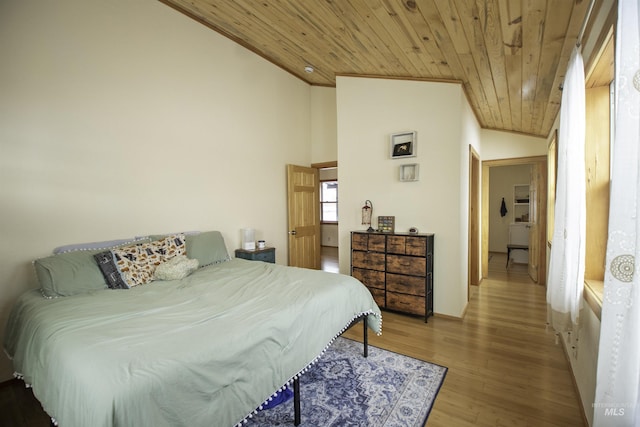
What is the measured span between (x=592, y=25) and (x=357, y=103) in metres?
2.54

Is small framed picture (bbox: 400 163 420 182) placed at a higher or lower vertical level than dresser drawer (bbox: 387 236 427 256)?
higher

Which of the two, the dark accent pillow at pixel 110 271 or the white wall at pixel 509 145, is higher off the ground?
the white wall at pixel 509 145

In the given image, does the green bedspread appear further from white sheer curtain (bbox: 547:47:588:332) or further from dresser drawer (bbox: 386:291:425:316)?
white sheer curtain (bbox: 547:47:588:332)

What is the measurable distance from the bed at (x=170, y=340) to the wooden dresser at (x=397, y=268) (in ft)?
3.37

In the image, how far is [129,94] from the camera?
294 centimetres

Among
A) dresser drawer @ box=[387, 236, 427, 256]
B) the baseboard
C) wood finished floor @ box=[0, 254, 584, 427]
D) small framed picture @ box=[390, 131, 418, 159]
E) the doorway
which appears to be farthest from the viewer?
the doorway

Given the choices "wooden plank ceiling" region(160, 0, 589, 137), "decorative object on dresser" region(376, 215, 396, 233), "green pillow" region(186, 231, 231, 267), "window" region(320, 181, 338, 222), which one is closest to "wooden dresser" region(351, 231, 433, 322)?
"decorative object on dresser" region(376, 215, 396, 233)

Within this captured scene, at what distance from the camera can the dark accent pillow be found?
2.32 metres

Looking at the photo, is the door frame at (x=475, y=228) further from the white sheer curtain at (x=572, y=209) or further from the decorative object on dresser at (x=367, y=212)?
→ the white sheer curtain at (x=572, y=209)

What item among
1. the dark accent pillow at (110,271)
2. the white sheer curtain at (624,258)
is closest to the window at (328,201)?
the dark accent pillow at (110,271)

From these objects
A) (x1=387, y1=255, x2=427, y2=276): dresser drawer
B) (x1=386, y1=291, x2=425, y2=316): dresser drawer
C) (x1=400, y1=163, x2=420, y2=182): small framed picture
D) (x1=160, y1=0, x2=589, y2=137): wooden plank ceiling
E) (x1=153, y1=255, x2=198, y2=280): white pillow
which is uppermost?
(x1=160, y1=0, x2=589, y2=137): wooden plank ceiling

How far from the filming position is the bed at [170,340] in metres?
1.12

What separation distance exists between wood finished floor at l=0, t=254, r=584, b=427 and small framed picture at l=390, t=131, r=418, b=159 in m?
2.00

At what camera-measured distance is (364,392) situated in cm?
209
